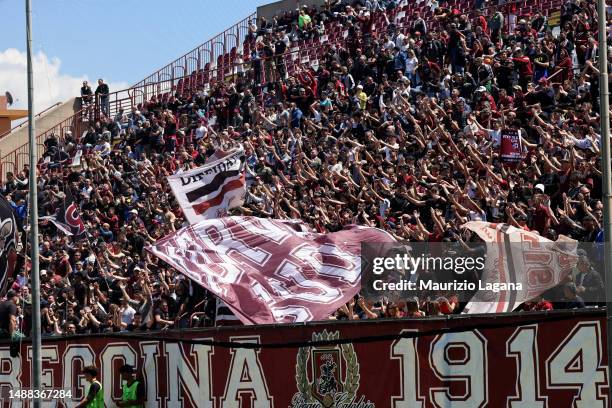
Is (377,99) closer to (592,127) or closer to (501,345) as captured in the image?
(592,127)

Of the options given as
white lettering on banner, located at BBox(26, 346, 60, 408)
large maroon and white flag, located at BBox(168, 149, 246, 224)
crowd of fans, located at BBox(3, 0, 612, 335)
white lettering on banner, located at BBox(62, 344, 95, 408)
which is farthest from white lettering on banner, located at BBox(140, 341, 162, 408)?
large maroon and white flag, located at BBox(168, 149, 246, 224)

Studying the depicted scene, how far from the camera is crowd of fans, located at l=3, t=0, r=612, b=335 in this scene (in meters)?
19.3

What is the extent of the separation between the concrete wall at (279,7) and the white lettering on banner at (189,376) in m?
27.9

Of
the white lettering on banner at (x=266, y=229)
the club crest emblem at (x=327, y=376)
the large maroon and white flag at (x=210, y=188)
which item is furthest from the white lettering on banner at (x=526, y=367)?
the large maroon and white flag at (x=210, y=188)

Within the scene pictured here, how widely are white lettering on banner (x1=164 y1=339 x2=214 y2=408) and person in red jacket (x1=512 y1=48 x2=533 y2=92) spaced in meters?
10.9

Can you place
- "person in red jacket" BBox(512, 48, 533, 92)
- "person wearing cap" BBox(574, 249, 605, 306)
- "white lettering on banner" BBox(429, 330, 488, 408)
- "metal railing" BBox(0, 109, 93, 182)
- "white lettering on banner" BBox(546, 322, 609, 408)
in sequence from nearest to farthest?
1. "white lettering on banner" BBox(546, 322, 609, 408)
2. "white lettering on banner" BBox(429, 330, 488, 408)
3. "person wearing cap" BBox(574, 249, 605, 306)
4. "person in red jacket" BBox(512, 48, 533, 92)
5. "metal railing" BBox(0, 109, 93, 182)

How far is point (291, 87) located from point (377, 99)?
457 centimetres

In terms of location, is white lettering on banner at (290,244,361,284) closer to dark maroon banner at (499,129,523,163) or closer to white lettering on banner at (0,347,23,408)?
white lettering on banner at (0,347,23,408)

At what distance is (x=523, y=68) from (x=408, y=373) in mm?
12586

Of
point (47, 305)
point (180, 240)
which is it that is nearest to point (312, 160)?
point (47, 305)

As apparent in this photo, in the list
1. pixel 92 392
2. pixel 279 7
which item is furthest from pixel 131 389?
pixel 279 7

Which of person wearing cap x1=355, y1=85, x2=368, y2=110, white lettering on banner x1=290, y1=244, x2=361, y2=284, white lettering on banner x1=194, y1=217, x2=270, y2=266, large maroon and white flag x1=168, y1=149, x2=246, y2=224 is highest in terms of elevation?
person wearing cap x1=355, y1=85, x2=368, y2=110

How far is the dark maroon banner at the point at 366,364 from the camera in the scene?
11.1 m

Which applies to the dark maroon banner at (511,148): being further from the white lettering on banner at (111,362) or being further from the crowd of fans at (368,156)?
the white lettering on banner at (111,362)
